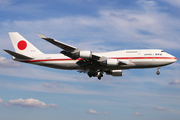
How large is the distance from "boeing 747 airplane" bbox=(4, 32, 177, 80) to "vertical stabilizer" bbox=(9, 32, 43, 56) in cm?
84

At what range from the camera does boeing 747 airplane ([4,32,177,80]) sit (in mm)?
36972

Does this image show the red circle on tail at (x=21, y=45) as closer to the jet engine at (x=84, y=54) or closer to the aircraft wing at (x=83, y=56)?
the aircraft wing at (x=83, y=56)

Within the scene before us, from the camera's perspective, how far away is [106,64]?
38.2 meters

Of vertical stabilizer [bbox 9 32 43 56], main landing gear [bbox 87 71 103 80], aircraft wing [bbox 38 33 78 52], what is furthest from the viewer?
vertical stabilizer [bbox 9 32 43 56]

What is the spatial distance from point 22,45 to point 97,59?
17409 mm

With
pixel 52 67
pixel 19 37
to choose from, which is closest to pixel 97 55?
pixel 52 67

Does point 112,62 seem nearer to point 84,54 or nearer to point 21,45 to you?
point 84,54

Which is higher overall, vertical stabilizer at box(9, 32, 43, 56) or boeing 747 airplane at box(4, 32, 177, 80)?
vertical stabilizer at box(9, 32, 43, 56)

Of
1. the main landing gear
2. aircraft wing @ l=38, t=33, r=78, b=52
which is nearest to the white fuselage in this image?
the main landing gear

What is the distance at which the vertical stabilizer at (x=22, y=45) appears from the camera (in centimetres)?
4541

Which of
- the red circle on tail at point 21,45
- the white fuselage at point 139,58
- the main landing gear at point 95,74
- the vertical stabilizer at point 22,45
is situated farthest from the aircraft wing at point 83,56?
the red circle on tail at point 21,45

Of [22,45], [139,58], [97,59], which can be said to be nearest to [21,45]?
[22,45]

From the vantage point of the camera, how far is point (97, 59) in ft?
127

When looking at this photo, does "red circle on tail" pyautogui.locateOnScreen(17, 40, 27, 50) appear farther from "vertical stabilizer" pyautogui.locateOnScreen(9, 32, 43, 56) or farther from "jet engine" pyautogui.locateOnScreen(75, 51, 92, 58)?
"jet engine" pyautogui.locateOnScreen(75, 51, 92, 58)
